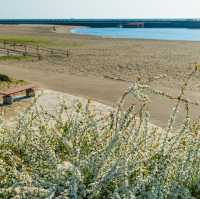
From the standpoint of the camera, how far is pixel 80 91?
15.0 m

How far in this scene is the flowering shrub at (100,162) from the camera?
3.07 m

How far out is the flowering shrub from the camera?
10.1ft

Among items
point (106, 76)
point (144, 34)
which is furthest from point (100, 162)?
point (144, 34)

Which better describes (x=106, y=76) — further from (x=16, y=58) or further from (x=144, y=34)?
(x=144, y=34)

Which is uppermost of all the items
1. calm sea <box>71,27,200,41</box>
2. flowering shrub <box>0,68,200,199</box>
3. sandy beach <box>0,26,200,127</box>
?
flowering shrub <box>0,68,200,199</box>

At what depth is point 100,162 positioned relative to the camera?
10.4ft

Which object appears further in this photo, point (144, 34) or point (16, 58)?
point (144, 34)

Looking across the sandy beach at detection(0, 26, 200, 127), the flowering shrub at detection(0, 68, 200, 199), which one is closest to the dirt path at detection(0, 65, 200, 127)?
the sandy beach at detection(0, 26, 200, 127)

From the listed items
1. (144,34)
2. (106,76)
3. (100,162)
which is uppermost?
(100,162)

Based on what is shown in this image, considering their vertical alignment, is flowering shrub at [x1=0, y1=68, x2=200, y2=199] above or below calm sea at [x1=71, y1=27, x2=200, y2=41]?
above

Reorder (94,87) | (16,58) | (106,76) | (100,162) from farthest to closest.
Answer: (16,58)
(106,76)
(94,87)
(100,162)

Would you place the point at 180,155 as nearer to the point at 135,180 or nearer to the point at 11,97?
the point at 135,180

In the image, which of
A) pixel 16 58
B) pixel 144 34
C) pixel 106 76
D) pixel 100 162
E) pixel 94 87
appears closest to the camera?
pixel 100 162

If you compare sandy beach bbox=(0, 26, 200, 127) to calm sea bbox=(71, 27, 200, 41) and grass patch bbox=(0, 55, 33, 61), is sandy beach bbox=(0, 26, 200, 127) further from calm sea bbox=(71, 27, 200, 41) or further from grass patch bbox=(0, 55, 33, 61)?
calm sea bbox=(71, 27, 200, 41)
